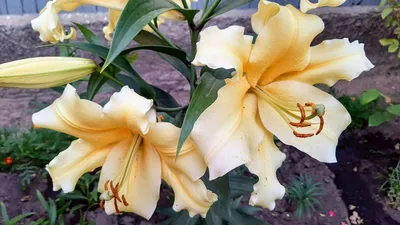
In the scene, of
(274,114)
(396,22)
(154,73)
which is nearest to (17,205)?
(154,73)

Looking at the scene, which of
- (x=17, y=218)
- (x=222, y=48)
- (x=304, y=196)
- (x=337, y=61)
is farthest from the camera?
(x=304, y=196)

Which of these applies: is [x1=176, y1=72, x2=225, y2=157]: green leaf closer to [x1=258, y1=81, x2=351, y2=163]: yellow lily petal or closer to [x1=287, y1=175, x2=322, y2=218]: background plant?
[x1=258, y1=81, x2=351, y2=163]: yellow lily petal

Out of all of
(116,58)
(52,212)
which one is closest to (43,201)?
(52,212)

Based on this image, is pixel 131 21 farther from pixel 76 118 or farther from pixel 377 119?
pixel 377 119

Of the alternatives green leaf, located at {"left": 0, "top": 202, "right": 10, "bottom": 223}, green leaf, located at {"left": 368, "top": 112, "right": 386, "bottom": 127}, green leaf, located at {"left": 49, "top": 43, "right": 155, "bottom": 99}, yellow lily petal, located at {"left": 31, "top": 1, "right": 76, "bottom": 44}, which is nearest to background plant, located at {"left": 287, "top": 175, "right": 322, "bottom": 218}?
green leaf, located at {"left": 368, "top": 112, "right": 386, "bottom": 127}

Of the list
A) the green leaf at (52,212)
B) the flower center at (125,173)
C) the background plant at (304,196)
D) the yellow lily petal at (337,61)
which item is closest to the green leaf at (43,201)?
the green leaf at (52,212)

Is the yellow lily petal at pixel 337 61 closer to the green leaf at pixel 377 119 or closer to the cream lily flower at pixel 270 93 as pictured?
the cream lily flower at pixel 270 93
